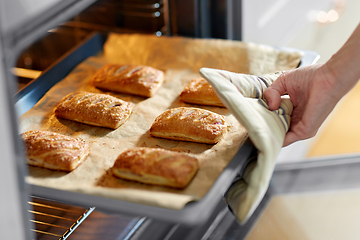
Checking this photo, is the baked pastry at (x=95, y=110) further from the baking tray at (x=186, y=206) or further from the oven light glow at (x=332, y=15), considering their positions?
the oven light glow at (x=332, y=15)

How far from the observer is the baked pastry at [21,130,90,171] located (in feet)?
2.93

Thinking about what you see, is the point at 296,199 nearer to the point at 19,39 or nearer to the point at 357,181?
the point at 357,181

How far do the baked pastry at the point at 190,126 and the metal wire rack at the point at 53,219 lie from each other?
0.94 ft

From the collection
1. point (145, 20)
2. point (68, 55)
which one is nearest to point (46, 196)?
point (68, 55)

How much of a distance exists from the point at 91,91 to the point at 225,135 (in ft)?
1.63

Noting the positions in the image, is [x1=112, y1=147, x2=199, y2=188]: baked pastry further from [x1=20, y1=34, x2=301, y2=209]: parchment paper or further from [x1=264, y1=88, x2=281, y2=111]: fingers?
[x1=264, y1=88, x2=281, y2=111]: fingers

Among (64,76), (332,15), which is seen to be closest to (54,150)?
(64,76)

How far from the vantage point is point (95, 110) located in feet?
3.55

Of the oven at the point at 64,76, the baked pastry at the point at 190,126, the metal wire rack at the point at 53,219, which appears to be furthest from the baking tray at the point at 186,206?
the metal wire rack at the point at 53,219

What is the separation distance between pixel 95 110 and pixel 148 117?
15 centimetres

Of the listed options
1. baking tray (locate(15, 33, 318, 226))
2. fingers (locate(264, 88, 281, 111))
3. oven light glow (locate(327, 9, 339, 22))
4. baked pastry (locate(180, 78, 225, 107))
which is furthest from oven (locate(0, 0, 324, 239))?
oven light glow (locate(327, 9, 339, 22))

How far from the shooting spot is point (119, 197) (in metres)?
0.76

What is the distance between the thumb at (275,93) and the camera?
36.1 inches

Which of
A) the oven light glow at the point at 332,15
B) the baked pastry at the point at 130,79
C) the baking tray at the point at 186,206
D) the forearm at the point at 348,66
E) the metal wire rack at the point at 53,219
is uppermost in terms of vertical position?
the forearm at the point at 348,66
